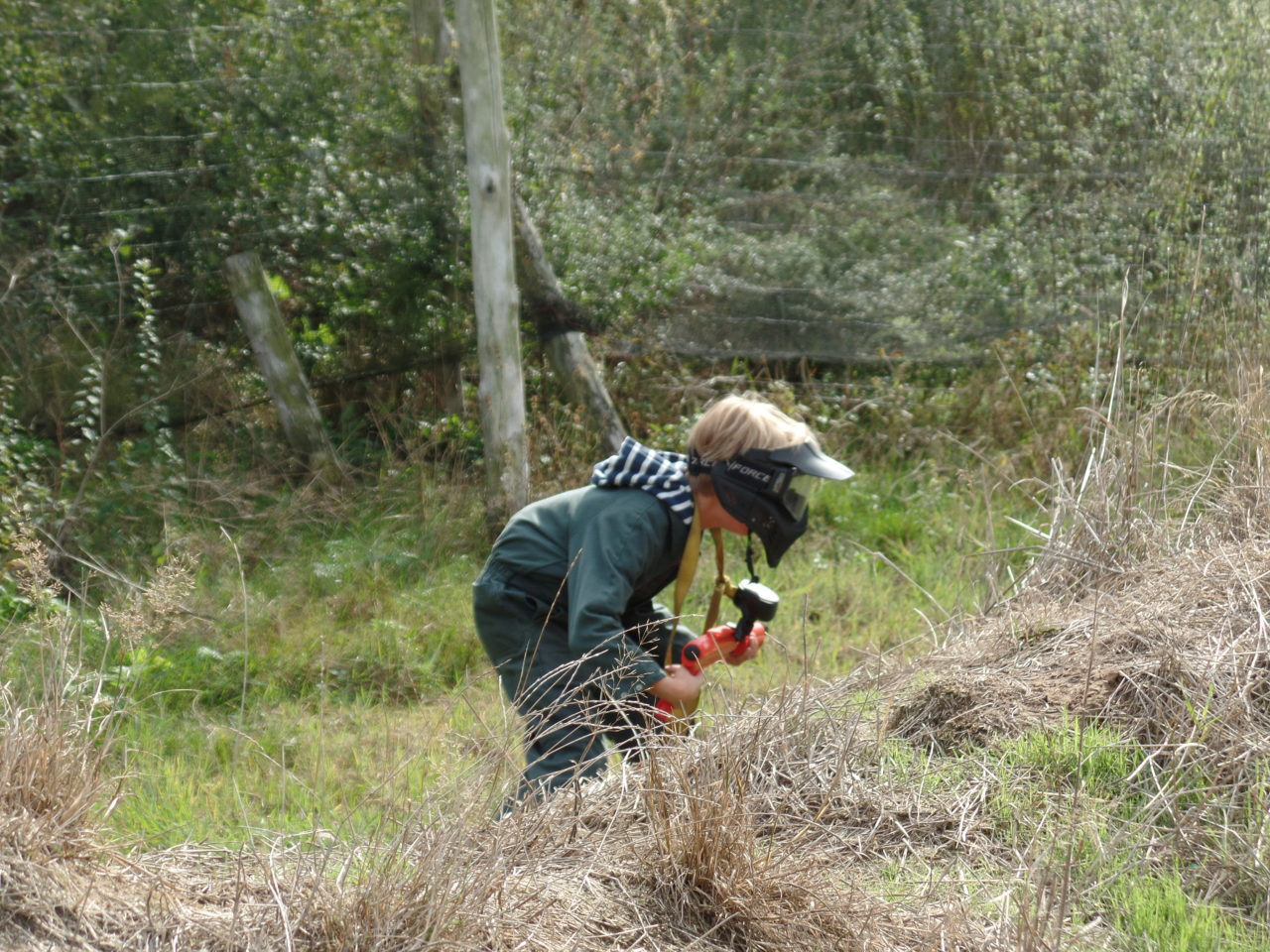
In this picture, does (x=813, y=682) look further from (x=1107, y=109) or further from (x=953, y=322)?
(x=1107, y=109)

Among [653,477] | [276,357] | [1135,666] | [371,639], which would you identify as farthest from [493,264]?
[1135,666]

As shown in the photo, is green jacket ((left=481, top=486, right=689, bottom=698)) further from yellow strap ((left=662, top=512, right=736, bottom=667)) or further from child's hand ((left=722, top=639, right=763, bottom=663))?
child's hand ((left=722, top=639, right=763, bottom=663))

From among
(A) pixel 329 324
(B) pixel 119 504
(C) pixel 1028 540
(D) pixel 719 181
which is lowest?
(C) pixel 1028 540

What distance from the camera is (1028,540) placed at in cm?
625

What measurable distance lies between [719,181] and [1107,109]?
99.0 inches

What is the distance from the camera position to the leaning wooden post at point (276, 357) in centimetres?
714

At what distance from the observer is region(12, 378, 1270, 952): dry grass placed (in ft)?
8.30

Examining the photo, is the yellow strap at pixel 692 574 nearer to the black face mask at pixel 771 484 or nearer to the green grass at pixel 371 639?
the black face mask at pixel 771 484

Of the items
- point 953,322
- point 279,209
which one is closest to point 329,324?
point 279,209

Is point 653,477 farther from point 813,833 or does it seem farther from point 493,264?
point 493,264

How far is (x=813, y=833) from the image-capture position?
10.9 ft

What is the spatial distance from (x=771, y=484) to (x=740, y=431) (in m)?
0.18

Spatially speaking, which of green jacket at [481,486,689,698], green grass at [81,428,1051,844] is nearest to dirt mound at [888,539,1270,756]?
green grass at [81,428,1051,844]

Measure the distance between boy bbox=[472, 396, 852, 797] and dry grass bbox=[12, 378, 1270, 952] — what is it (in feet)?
1.28
